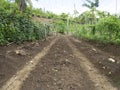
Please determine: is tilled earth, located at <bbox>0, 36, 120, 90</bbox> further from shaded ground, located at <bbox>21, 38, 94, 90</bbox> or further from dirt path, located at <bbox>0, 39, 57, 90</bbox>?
dirt path, located at <bbox>0, 39, 57, 90</bbox>

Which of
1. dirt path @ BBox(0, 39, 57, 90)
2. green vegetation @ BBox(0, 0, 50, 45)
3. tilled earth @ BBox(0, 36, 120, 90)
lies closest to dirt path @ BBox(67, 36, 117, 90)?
tilled earth @ BBox(0, 36, 120, 90)

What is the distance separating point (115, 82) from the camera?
26.3 ft

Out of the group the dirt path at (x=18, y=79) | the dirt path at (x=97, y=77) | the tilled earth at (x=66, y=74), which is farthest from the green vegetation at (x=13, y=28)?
the dirt path at (x=97, y=77)

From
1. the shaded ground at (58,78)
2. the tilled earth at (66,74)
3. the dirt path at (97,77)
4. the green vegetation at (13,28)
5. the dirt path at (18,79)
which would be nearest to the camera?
the dirt path at (18,79)

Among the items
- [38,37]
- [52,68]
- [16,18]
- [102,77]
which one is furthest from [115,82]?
[38,37]

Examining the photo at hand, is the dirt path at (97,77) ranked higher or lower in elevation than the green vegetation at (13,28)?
lower

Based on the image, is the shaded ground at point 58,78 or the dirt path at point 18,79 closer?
the dirt path at point 18,79

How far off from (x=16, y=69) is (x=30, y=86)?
219 cm

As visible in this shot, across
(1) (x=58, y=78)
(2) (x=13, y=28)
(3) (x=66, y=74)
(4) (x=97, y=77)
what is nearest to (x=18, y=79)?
(1) (x=58, y=78)

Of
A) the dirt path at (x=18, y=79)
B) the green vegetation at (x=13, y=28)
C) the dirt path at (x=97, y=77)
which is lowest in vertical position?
the dirt path at (x=97, y=77)

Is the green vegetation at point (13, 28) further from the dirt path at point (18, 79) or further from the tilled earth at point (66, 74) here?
the dirt path at point (18, 79)

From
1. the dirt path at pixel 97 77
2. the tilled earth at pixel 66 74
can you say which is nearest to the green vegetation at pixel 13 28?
the tilled earth at pixel 66 74

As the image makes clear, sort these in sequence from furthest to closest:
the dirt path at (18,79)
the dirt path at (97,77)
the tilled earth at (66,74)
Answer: the dirt path at (97,77), the tilled earth at (66,74), the dirt path at (18,79)

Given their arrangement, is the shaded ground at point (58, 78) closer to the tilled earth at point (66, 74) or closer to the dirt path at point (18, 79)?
the tilled earth at point (66, 74)
